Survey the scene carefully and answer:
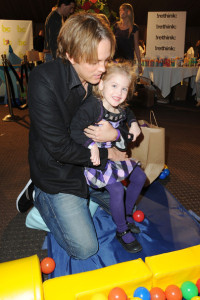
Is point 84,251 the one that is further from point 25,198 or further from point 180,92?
point 180,92

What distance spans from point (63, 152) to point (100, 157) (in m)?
0.27

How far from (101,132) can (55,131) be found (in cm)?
33

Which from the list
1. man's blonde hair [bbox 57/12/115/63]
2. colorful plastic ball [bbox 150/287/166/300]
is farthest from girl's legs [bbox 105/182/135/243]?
man's blonde hair [bbox 57/12/115/63]

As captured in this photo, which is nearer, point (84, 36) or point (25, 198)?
point (84, 36)

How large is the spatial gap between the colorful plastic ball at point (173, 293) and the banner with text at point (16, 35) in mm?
6497

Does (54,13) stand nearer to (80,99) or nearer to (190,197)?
(80,99)

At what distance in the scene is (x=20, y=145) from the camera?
354cm

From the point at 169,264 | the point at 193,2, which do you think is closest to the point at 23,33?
the point at 169,264

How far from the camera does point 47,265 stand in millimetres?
1536

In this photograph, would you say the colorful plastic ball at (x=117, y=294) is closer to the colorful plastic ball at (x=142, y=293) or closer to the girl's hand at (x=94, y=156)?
the colorful plastic ball at (x=142, y=293)

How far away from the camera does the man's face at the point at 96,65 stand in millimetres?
1346

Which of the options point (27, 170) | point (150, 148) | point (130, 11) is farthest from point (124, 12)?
point (27, 170)

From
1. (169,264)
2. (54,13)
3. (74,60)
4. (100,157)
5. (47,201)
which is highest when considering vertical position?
(54,13)

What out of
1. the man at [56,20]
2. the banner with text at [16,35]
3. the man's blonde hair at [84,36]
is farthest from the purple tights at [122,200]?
the banner with text at [16,35]
